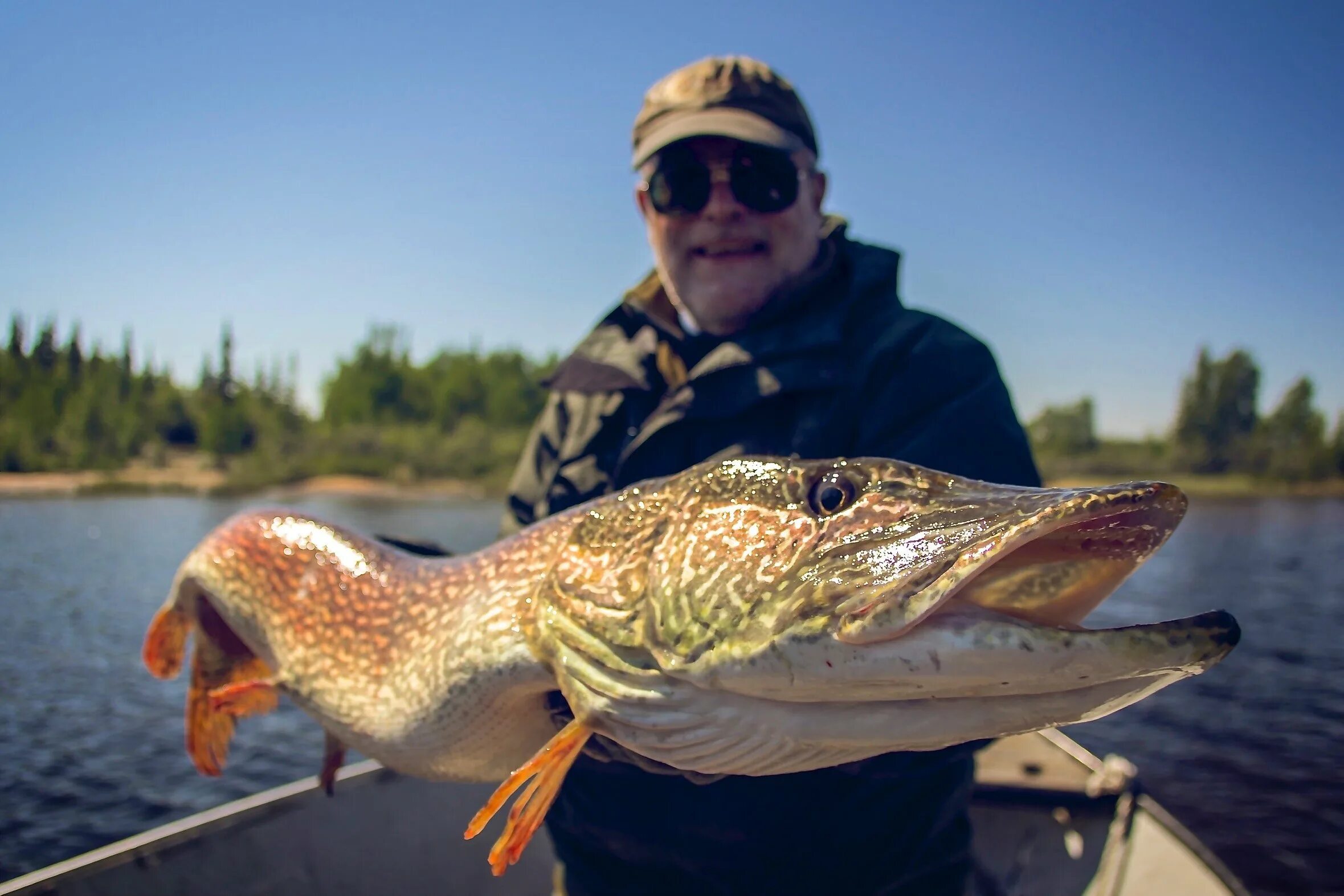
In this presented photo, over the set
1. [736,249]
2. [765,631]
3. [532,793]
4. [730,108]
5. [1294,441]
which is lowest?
[532,793]

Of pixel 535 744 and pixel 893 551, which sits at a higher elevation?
pixel 893 551

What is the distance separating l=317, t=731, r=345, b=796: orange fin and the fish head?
1.03 m

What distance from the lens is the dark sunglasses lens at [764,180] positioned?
2.22 meters

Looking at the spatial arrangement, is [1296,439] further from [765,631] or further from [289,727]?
[765,631]

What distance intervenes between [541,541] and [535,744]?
459mm

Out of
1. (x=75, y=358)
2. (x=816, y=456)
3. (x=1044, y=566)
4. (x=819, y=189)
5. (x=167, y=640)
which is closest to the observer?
(x=1044, y=566)

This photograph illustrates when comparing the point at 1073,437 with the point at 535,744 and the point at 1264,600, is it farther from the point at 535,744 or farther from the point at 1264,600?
the point at 535,744

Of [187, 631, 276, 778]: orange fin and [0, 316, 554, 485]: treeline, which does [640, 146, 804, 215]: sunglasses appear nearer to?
[187, 631, 276, 778]: orange fin

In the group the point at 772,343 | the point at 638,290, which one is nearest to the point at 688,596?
the point at 772,343

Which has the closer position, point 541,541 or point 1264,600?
point 541,541

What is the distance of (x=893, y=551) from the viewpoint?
1110mm

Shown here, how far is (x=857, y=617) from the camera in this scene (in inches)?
41.6

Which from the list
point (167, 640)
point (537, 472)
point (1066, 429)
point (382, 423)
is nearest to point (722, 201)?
point (537, 472)

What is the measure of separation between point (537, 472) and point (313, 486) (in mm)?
41607
